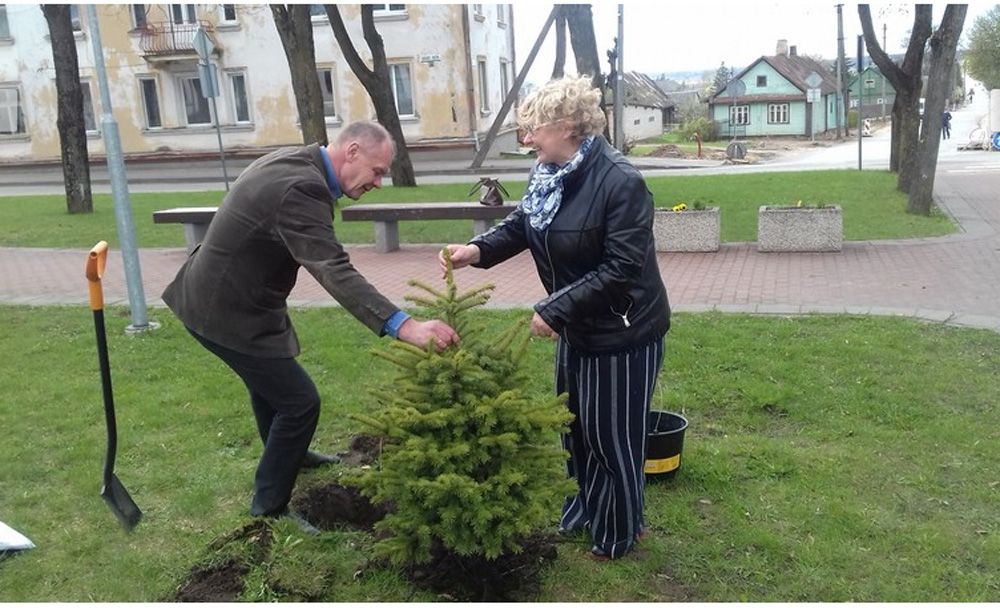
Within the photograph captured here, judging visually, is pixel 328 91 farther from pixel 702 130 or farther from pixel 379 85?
pixel 702 130

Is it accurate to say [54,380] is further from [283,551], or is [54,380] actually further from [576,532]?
[576,532]

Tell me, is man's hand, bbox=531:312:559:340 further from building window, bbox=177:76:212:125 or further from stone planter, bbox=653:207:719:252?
building window, bbox=177:76:212:125

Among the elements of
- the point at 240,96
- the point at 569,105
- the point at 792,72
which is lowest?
the point at 569,105

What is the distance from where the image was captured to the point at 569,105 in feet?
10.1

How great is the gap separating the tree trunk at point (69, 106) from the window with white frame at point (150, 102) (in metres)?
15.5

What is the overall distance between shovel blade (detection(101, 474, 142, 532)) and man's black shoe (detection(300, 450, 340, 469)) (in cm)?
85

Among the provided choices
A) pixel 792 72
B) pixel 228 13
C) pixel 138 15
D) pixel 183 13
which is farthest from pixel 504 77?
pixel 792 72

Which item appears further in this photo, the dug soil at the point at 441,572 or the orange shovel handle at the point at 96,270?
the orange shovel handle at the point at 96,270

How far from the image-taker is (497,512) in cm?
294

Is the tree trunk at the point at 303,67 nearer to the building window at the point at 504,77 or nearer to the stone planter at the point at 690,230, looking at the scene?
the stone planter at the point at 690,230

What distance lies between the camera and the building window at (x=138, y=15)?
102 ft

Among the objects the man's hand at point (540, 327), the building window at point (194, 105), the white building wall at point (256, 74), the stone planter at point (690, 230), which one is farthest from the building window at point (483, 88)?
the man's hand at point (540, 327)

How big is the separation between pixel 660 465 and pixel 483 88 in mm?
29402

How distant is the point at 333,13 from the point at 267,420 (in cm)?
1716
